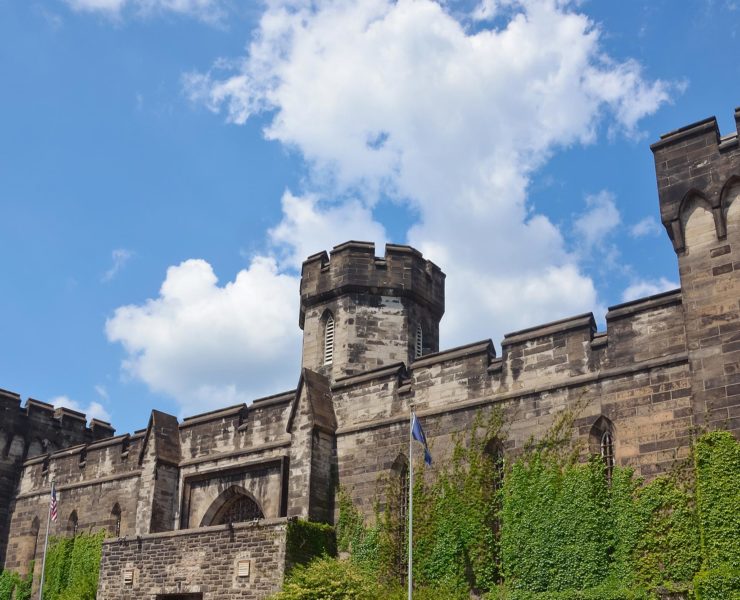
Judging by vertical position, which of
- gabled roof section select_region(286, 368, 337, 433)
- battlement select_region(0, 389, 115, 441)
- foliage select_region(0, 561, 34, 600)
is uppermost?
battlement select_region(0, 389, 115, 441)

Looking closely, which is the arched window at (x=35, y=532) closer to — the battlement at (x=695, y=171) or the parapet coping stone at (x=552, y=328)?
the parapet coping stone at (x=552, y=328)

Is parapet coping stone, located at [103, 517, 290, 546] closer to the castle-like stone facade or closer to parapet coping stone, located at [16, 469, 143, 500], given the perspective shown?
the castle-like stone facade

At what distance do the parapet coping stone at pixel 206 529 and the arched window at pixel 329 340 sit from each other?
722 cm

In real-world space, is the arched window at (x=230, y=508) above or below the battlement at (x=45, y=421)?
below

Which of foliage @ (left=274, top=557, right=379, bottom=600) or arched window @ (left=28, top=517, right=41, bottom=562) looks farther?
arched window @ (left=28, top=517, right=41, bottom=562)

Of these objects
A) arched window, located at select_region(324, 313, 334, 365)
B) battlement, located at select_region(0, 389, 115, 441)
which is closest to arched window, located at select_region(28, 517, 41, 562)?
battlement, located at select_region(0, 389, 115, 441)

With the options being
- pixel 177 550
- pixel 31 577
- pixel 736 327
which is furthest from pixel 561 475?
pixel 31 577

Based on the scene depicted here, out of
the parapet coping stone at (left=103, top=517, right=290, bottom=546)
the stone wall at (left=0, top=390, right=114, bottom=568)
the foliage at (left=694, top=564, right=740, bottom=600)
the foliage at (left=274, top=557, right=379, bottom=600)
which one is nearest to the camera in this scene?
the foliage at (left=694, top=564, right=740, bottom=600)

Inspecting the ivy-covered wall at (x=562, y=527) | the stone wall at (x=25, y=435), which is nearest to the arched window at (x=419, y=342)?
the ivy-covered wall at (x=562, y=527)

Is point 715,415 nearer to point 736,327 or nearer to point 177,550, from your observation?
point 736,327

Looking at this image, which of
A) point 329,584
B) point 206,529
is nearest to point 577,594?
point 329,584

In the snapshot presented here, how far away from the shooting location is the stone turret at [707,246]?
17.9 metres

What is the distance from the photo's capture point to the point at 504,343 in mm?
22062

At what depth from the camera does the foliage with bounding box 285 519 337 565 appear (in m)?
22.0
